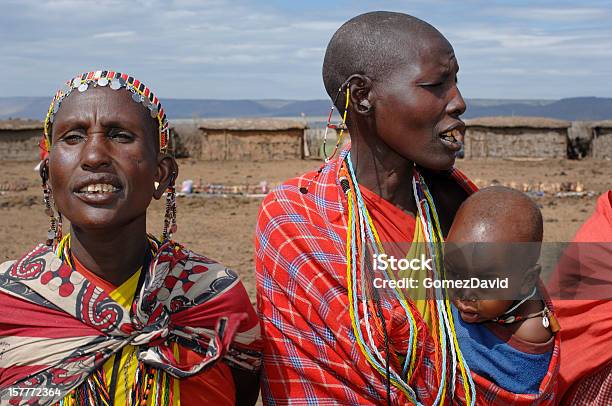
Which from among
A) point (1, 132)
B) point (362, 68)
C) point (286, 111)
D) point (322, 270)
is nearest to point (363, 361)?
point (322, 270)

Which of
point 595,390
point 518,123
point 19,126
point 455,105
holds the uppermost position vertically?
point 518,123

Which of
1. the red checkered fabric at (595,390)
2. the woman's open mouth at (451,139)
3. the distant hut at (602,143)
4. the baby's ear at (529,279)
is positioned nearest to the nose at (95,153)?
the woman's open mouth at (451,139)

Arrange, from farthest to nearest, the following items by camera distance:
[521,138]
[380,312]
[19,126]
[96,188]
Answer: [521,138] → [19,126] → [380,312] → [96,188]

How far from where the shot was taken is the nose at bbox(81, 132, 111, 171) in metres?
2.05

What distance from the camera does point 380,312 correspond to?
2301 mm

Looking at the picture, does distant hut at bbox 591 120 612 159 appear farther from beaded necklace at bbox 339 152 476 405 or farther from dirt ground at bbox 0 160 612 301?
beaded necklace at bbox 339 152 476 405

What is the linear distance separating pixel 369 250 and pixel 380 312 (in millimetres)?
207

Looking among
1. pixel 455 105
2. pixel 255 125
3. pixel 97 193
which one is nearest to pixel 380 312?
pixel 455 105

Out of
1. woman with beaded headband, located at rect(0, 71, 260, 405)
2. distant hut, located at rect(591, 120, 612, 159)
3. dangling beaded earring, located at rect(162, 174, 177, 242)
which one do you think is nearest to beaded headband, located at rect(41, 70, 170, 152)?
woman with beaded headband, located at rect(0, 71, 260, 405)

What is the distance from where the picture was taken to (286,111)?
182375mm

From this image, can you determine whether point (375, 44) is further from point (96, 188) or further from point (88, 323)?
point (88, 323)

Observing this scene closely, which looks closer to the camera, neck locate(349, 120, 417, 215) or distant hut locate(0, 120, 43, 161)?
neck locate(349, 120, 417, 215)

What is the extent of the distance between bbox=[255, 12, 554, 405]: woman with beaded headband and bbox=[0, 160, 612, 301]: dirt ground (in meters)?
4.18

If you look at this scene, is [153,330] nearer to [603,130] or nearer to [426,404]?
[426,404]
